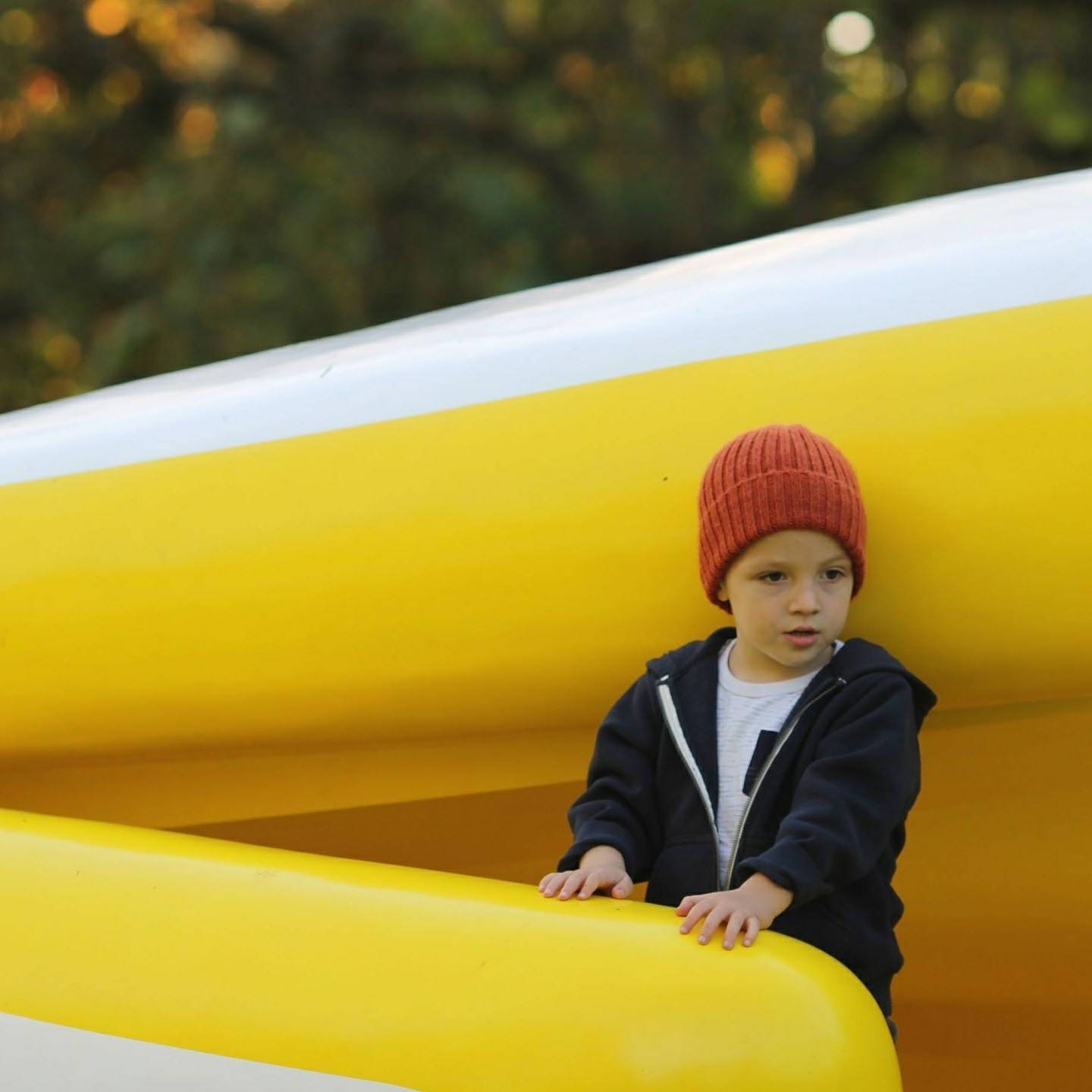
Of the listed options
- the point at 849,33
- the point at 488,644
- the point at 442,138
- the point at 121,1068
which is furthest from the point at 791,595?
the point at 442,138

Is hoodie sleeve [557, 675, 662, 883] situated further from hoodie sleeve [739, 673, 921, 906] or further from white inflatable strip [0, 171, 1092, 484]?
white inflatable strip [0, 171, 1092, 484]

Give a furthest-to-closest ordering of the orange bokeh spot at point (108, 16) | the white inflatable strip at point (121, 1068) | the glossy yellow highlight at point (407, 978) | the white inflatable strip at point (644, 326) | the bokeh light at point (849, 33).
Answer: the orange bokeh spot at point (108, 16) < the bokeh light at point (849, 33) < the white inflatable strip at point (644, 326) < the white inflatable strip at point (121, 1068) < the glossy yellow highlight at point (407, 978)

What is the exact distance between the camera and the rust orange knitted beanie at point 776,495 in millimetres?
1358

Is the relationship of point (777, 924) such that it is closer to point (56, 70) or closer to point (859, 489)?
point (859, 489)

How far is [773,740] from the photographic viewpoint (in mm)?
1383

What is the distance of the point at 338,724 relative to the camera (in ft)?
5.58

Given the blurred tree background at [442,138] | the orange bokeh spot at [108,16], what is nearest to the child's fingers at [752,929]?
the blurred tree background at [442,138]

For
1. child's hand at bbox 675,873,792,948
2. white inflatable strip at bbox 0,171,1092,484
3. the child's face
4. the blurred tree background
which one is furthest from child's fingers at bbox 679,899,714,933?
the blurred tree background

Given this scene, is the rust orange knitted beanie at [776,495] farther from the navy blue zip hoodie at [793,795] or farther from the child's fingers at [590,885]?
the child's fingers at [590,885]

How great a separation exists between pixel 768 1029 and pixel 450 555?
574mm

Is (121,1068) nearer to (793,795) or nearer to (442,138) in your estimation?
(793,795)

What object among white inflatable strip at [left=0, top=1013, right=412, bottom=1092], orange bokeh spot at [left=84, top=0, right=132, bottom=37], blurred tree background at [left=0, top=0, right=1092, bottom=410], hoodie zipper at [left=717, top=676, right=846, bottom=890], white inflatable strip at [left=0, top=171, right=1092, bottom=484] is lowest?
white inflatable strip at [left=0, top=1013, right=412, bottom=1092]

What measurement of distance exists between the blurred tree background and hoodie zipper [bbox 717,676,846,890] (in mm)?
4231

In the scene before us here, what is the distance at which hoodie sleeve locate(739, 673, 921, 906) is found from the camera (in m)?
1.26
